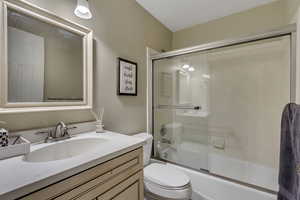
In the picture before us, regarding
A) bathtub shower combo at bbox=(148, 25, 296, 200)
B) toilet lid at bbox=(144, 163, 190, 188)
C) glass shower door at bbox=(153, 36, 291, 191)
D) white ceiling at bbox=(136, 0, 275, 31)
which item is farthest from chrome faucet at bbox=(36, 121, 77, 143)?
white ceiling at bbox=(136, 0, 275, 31)

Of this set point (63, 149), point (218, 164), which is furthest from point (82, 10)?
point (218, 164)

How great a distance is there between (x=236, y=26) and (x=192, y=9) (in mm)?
646

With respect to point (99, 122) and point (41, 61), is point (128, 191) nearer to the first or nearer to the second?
point (99, 122)

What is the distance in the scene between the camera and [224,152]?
1.97 m

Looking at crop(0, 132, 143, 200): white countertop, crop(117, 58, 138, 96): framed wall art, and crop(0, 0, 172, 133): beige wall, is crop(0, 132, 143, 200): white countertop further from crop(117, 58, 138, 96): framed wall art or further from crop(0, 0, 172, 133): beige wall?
crop(117, 58, 138, 96): framed wall art

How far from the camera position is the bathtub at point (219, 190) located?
1302 millimetres

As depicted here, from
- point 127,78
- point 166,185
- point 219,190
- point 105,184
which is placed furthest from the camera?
point 127,78

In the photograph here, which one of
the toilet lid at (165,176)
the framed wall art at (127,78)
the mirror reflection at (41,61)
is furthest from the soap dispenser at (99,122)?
the toilet lid at (165,176)

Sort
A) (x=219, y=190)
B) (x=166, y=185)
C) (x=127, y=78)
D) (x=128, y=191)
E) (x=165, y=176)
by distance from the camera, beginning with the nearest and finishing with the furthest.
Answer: (x=128, y=191) → (x=166, y=185) → (x=165, y=176) → (x=219, y=190) → (x=127, y=78)

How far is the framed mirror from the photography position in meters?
0.85

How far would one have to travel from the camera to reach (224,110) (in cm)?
200

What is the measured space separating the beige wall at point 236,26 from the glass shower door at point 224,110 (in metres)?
0.33

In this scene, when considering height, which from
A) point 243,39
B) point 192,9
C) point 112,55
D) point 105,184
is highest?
point 192,9

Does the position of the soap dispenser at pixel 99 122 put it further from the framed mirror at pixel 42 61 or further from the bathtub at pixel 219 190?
the bathtub at pixel 219 190
